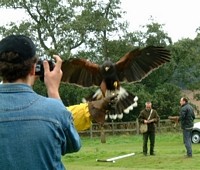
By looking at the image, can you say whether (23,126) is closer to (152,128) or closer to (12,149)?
(12,149)

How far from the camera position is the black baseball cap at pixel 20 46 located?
2.71m

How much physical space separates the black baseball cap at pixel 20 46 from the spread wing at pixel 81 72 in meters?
7.26

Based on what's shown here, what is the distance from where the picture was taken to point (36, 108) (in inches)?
105

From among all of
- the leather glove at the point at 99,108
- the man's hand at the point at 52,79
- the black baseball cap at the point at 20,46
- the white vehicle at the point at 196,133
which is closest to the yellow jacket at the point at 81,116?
the leather glove at the point at 99,108

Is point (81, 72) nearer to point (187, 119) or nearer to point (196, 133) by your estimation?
point (187, 119)

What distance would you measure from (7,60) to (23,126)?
32 centimetres

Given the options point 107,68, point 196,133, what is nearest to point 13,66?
point 107,68

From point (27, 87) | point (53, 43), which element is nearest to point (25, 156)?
point (27, 87)

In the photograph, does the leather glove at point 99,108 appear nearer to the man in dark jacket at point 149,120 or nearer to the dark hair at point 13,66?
the dark hair at point 13,66

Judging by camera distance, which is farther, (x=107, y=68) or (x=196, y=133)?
(x=196, y=133)

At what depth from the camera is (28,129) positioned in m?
2.63

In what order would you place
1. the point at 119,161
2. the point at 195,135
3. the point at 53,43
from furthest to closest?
1. the point at 53,43
2. the point at 195,135
3. the point at 119,161

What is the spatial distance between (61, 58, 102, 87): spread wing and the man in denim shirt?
7304 mm

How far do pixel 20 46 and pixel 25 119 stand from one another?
35cm
